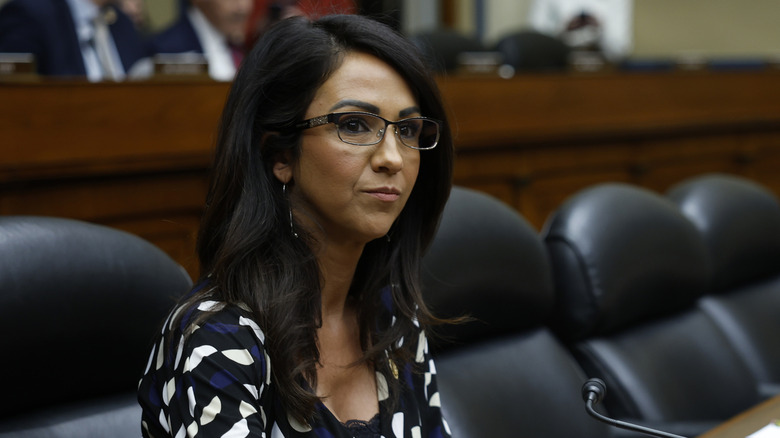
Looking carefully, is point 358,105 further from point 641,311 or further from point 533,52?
point 533,52

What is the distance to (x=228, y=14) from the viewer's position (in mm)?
3102

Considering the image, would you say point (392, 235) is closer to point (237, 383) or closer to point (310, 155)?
point (310, 155)

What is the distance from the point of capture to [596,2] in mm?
6562

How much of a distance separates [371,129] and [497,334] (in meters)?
0.67

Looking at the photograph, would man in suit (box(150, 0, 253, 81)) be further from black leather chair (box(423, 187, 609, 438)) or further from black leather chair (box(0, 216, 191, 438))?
black leather chair (box(0, 216, 191, 438))

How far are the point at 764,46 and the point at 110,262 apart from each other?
6.17 m

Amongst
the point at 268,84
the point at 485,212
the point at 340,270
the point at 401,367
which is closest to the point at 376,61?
the point at 268,84

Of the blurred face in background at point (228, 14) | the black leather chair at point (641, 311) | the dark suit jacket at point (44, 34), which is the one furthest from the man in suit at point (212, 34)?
the black leather chair at point (641, 311)

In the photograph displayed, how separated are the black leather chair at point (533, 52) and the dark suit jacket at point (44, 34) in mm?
2239

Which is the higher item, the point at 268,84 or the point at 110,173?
the point at 268,84

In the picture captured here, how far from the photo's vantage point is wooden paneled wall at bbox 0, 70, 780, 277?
2096 mm

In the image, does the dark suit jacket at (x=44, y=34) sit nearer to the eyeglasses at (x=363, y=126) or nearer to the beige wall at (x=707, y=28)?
the eyeglasses at (x=363, y=126)

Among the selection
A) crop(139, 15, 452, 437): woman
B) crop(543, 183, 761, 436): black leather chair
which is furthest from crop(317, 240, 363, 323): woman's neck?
crop(543, 183, 761, 436): black leather chair

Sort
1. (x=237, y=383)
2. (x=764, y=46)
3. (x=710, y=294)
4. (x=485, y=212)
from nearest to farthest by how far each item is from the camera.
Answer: (x=237, y=383)
(x=485, y=212)
(x=710, y=294)
(x=764, y=46)
